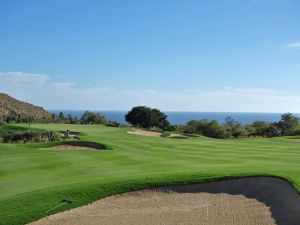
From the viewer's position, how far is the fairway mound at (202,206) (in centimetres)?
1077

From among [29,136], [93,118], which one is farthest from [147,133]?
[93,118]

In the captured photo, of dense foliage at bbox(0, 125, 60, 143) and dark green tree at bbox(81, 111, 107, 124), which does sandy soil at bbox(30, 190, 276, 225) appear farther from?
dark green tree at bbox(81, 111, 107, 124)

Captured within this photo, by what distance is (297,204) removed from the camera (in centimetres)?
1078

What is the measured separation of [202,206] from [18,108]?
291 ft

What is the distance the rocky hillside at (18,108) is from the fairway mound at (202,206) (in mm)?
77326

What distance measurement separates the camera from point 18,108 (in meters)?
95.7

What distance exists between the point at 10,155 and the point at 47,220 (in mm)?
12682

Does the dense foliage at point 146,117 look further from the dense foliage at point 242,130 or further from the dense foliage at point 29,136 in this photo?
the dense foliage at point 29,136

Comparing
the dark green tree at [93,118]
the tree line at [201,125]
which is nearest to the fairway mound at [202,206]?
the tree line at [201,125]

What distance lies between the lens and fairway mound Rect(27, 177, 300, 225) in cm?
1077

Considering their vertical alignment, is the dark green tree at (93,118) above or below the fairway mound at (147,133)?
above

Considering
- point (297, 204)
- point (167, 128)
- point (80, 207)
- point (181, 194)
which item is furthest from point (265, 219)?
point (167, 128)

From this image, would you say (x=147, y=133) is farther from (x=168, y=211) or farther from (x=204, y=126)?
(x=168, y=211)

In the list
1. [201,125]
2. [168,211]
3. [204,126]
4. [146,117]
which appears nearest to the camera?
[168,211]
